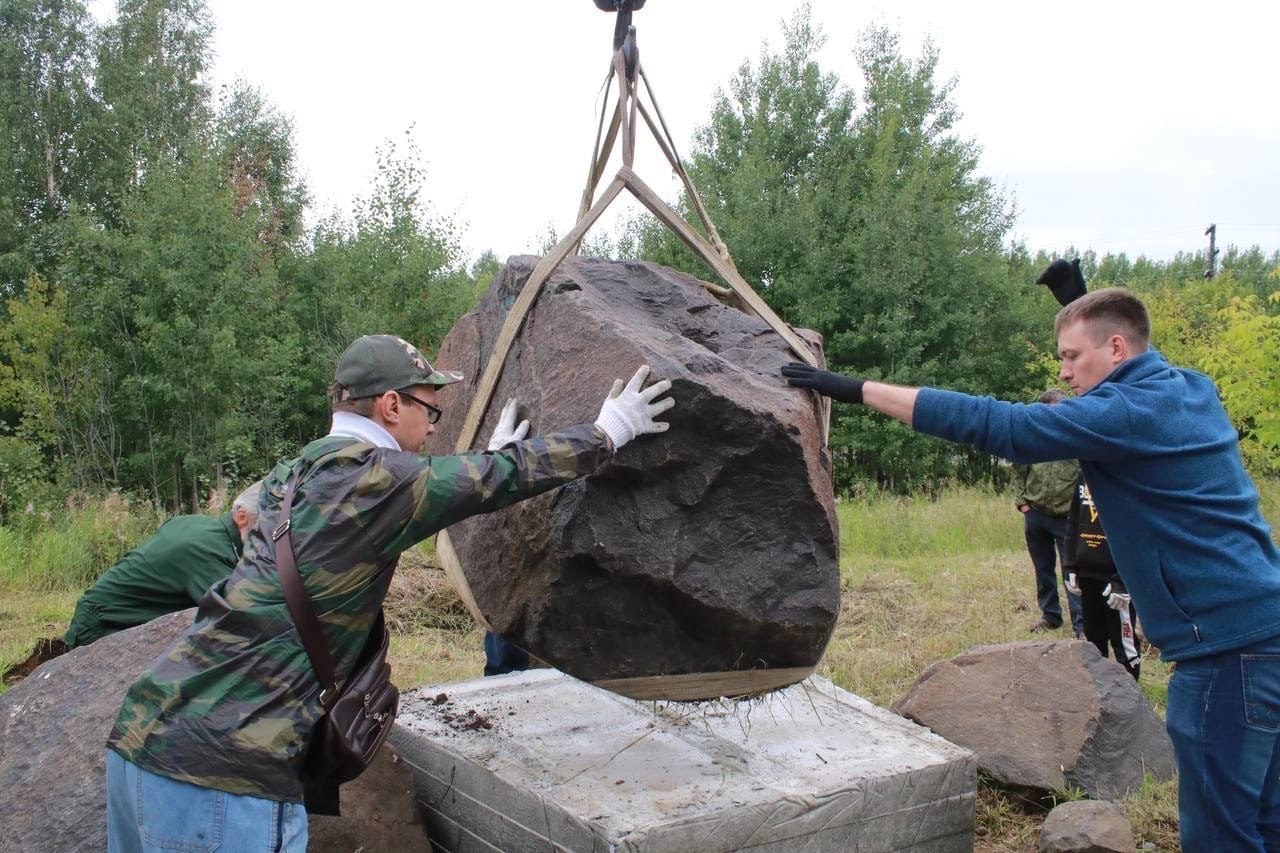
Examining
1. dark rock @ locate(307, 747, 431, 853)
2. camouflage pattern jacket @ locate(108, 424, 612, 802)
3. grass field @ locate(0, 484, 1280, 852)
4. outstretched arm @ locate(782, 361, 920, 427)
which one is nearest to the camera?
camouflage pattern jacket @ locate(108, 424, 612, 802)

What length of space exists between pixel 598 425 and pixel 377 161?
14.0 metres

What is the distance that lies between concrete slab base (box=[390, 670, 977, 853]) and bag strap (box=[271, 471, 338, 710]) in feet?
3.29

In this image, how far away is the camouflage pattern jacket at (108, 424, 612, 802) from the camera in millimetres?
2105

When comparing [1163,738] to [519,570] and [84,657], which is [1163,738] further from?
[84,657]

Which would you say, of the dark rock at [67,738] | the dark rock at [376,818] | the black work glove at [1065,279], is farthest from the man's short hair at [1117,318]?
the dark rock at [67,738]

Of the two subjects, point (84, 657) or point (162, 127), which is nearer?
point (84, 657)

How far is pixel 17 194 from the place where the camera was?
18.1 meters

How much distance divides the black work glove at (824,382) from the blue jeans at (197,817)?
5.68 feet

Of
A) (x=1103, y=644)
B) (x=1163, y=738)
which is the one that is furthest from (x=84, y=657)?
(x=1103, y=644)

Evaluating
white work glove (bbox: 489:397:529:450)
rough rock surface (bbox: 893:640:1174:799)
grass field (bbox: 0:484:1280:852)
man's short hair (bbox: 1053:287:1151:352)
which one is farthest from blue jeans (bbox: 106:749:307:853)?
rough rock surface (bbox: 893:640:1174:799)

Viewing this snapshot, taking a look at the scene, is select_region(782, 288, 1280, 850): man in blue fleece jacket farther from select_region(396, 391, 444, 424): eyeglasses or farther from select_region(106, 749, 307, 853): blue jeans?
select_region(106, 749, 307, 853): blue jeans

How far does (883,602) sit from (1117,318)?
5.31m

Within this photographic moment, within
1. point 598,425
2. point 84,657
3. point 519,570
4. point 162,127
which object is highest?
point 162,127

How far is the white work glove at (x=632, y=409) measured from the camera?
100 inches
